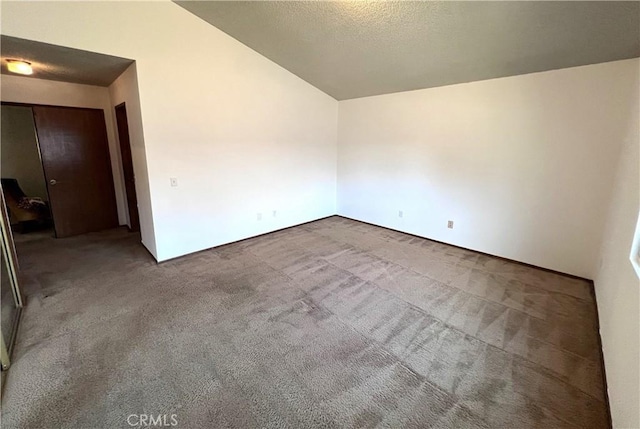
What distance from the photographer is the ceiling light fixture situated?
3074 mm

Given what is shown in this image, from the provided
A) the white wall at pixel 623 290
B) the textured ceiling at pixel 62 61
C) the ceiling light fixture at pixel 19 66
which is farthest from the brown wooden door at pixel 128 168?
the white wall at pixel 623 290

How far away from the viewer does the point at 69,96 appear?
4.16 meters

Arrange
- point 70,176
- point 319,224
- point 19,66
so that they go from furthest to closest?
point 319,224
point 70,176
point 19,66

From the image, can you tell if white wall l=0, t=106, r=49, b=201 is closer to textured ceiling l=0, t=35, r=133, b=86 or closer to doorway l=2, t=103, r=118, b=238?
doorway l=2, t=103, r=118, b=238

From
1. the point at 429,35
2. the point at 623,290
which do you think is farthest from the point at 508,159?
the point at 623,290

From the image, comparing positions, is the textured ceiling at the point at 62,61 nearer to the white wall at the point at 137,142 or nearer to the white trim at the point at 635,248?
the white wall at the point at 137,142

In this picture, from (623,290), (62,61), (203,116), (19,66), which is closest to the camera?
(623,290)

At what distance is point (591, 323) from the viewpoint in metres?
2.39

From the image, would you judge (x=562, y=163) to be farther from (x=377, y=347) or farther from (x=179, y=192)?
(x=179, y=192)

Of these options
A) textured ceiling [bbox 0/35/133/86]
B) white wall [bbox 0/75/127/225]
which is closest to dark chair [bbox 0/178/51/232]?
white wall [bbox 0/75/127/225]

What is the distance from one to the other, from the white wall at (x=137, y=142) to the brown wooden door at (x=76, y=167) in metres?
0.92

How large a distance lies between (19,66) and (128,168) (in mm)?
1677

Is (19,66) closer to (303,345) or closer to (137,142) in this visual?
(137,142)

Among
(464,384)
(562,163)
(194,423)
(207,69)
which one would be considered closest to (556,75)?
(562,163)
